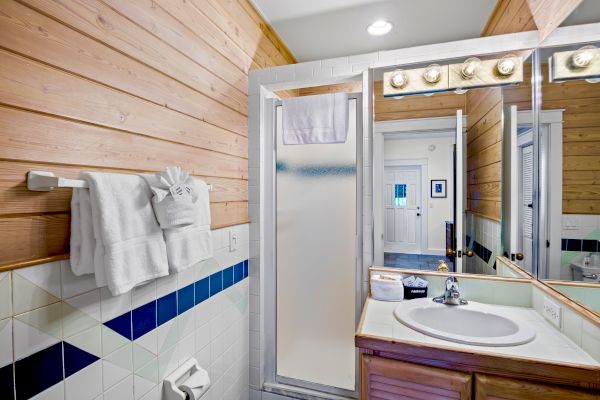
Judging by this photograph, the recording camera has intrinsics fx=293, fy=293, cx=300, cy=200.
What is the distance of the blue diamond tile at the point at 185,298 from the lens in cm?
131

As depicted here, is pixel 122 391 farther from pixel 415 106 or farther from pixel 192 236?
pixel 415 106

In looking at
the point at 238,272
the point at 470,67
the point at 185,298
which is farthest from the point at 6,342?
the point at 470,67

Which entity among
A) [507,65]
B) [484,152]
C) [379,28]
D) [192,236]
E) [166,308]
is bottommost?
[166,308]

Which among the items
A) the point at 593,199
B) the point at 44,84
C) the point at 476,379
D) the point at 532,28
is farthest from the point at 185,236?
the point at 532,28

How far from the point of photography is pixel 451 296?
4.97 ft

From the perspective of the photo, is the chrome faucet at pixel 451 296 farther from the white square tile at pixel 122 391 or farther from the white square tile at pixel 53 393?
the white square tile at pixel 53 393

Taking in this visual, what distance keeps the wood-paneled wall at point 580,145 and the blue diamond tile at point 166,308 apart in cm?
167

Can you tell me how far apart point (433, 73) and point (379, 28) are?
0.72m

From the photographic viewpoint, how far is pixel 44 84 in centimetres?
80

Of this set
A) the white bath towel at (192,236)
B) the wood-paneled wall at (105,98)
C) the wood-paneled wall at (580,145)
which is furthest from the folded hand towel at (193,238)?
the wood-paneled wall at (580,145)

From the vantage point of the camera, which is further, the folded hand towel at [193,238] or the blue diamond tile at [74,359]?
the folded hand towel at [193,238]

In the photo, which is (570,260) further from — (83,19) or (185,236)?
(83,19)

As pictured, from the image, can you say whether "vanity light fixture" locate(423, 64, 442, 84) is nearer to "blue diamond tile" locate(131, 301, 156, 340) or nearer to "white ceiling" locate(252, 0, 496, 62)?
"white ceiling" locate(252, 0, 496, 62)

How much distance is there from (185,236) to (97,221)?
32cm
